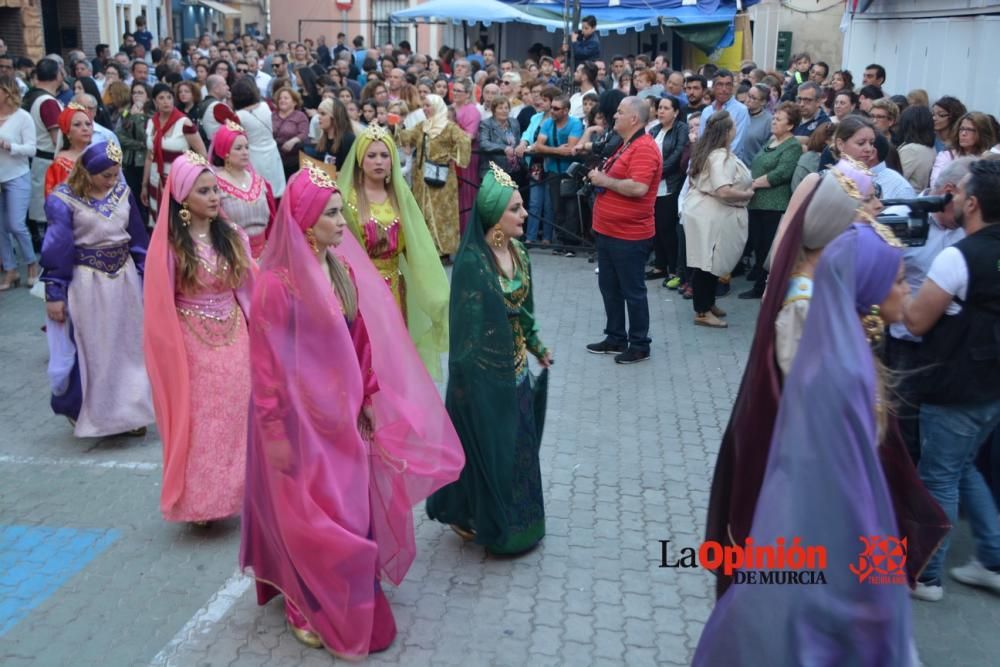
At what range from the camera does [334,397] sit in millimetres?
4098

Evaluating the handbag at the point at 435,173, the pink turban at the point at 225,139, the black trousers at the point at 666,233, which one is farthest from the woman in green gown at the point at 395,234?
the handbag at the point at 435,173

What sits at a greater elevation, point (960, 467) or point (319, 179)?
point (319, 179)

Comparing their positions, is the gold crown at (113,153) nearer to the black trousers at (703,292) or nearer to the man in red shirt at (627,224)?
the man in red shirt at (627,224)

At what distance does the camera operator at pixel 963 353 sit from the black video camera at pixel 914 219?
215 mm

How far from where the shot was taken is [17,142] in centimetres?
994

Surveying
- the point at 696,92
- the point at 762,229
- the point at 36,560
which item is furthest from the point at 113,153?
the point at 696,92

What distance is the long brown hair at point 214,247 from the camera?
5289mm

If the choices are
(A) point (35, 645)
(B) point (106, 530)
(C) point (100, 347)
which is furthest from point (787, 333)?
(C) point (100, 347)

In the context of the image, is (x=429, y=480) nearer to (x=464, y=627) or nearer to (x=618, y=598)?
(x=464, y=627)

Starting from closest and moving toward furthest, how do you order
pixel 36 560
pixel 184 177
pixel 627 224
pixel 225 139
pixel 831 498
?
pixel 831 498 → pixel 36 560 → pixel 184 177 → pixel 225 139 → pixel 627 224

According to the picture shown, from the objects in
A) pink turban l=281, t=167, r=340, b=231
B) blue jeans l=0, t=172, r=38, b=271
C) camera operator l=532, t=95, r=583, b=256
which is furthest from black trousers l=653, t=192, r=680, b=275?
pink turban l=281, t=167, r=340, b=231

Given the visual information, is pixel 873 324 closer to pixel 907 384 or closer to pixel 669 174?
pixel 907 384

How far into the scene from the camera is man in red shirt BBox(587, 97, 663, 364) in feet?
26.0

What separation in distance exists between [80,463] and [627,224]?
4.19 m
